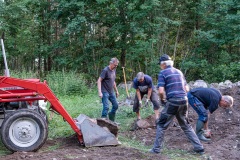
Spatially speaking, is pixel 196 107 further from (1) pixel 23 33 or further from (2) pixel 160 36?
(1) pixel 23 33

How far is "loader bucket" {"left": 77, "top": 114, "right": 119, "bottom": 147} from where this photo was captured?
620 cm

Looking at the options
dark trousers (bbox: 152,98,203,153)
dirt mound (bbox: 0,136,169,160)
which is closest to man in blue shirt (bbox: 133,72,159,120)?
dark trousers (bbox: 152,98,203,153)

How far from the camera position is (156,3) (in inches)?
607

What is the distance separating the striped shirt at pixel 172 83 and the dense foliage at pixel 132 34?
31.2 ft

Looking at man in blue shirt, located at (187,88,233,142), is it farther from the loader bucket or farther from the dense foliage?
the dense foliage

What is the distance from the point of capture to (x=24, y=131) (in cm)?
593

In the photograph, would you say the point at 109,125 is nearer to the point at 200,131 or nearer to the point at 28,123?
the point at 28,123

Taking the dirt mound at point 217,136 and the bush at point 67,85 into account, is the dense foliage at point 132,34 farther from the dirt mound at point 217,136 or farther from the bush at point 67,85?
the dirt mound at point 217,136

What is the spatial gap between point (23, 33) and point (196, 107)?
→ 1398cm

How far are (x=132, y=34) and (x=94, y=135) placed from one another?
11383mm

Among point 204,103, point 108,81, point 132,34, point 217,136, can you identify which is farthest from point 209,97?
point 132,34

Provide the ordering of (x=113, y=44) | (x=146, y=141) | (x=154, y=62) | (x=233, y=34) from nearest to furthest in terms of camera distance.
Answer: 1. (x=146, y=141)
2. (x=233, y=34)
3. (x=154, y=62)
4. (x=113, y=44)

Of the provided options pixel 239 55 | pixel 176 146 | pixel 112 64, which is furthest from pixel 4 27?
pixel 176 146

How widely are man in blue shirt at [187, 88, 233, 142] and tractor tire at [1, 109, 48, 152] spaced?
121 inches
